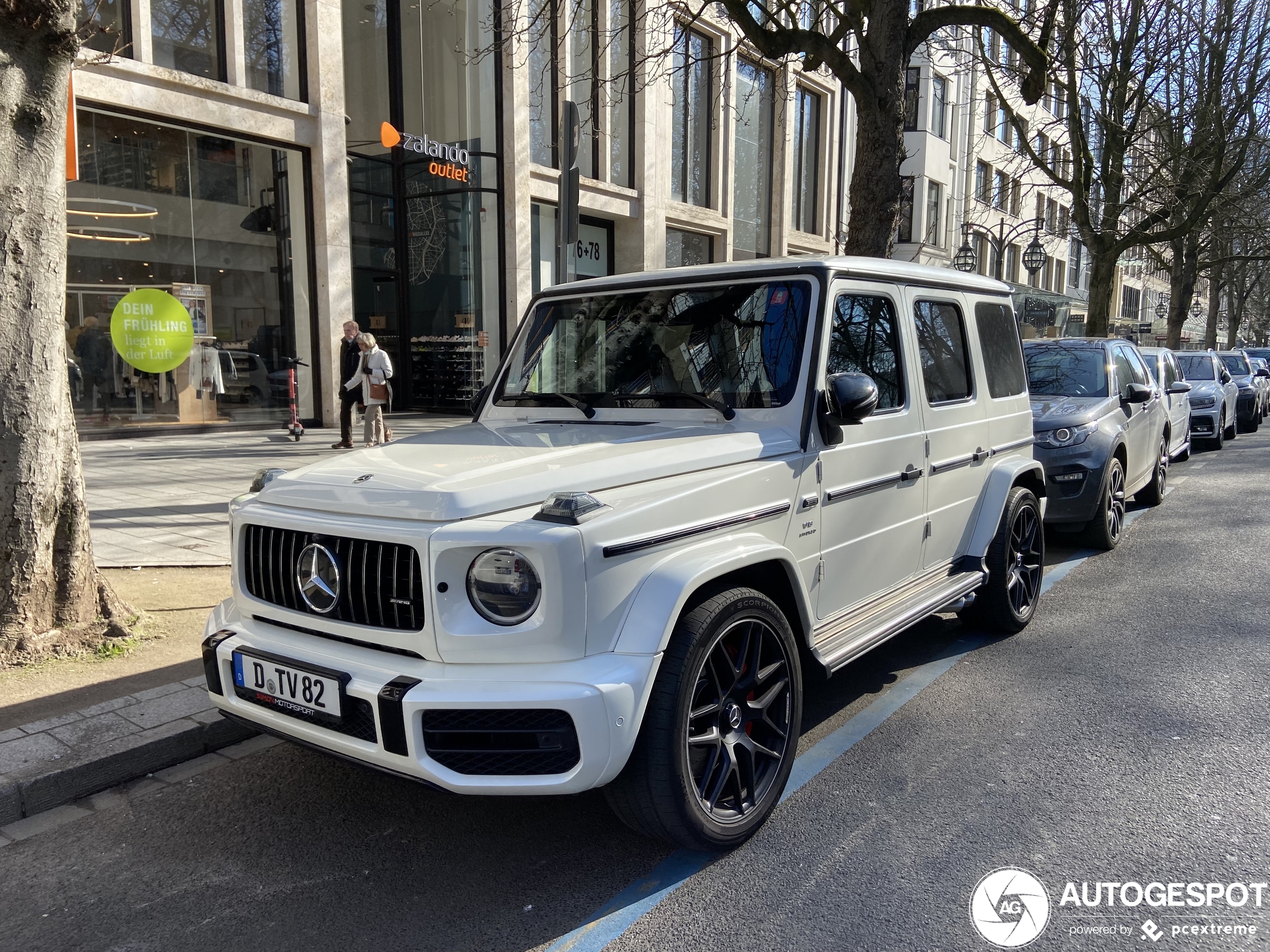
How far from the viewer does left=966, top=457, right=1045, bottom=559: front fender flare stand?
5.00 meters

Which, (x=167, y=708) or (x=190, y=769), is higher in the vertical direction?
(x=167, y=708)

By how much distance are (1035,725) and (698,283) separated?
8.10 feet

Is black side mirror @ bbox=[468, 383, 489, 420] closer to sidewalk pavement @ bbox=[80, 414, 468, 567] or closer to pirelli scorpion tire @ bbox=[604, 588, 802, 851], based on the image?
sidewalk pavement @ bbox=[80, 414, 468, 567]

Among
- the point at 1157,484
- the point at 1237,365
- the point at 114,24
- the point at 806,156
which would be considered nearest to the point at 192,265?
the point at 114,24

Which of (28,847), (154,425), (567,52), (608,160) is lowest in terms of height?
(28,847)

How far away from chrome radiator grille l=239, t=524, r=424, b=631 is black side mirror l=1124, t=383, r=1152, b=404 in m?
7.48

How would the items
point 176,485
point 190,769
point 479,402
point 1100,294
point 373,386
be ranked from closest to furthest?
point 190,769 → point 479,402 → point 176,485 → point 373,386 → point 1100,294

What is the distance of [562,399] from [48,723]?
2.58m

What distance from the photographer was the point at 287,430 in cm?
1483

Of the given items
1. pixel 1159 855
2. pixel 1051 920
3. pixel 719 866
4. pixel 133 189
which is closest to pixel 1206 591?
pixel 1159 855

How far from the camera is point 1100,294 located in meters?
20.8

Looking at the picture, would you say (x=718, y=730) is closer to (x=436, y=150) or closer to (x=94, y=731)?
(x=94, y=731)

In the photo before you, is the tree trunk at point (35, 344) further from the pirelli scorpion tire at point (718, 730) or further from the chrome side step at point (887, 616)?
the chrome side step at point (887, 616)

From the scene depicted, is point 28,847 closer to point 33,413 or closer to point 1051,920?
point 33,413
